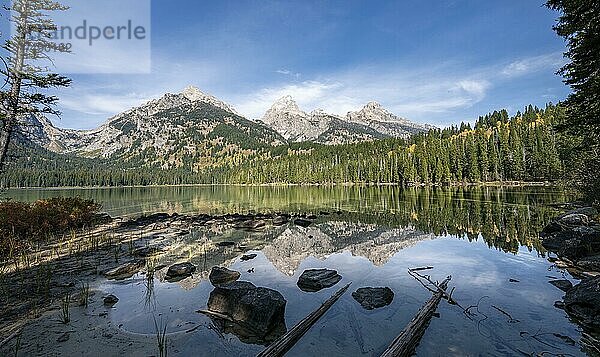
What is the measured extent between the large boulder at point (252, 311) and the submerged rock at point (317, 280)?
11.1ft

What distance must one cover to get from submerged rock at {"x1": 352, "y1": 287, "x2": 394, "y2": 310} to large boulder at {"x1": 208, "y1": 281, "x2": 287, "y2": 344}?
3.20m

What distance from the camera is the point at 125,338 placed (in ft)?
28.1

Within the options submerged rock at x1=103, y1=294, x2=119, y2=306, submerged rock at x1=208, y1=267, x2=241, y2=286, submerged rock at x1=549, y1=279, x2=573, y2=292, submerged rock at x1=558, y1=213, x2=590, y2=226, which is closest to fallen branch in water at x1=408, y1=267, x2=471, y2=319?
submerged rock at x1=549, y1=279, x2=573, y2=292

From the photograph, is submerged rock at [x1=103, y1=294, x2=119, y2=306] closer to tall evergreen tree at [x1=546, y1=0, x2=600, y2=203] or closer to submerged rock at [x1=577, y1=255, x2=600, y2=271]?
submerged rock at [x1=577, y1=255, x2=600, y2=271]

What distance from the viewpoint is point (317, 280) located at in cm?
1345

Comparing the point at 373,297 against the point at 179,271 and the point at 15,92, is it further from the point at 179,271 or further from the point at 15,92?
the point at 15,92

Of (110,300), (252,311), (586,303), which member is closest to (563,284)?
(586,303)

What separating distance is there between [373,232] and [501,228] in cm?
1071

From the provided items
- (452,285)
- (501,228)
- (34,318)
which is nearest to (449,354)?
(452,285)

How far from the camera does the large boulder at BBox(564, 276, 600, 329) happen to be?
8961mm

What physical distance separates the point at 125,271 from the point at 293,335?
11314mm

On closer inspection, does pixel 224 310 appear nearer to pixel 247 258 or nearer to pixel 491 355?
pixel 491 355

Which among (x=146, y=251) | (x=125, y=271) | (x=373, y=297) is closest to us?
(x=373, y=297)

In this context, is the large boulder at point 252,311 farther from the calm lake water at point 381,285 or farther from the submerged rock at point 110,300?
the submerged rock at point 110,300
